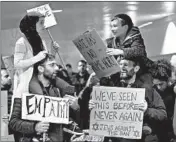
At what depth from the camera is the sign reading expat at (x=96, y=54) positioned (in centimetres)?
203

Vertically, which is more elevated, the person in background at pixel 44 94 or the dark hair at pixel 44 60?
the dark hair at pixel 44 60

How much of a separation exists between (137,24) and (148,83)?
13.6 inches

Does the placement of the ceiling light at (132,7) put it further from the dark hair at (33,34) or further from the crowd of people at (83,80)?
the dark hair at (33,34)

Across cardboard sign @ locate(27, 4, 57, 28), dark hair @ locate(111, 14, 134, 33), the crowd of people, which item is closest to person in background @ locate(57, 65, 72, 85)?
the crowd of people

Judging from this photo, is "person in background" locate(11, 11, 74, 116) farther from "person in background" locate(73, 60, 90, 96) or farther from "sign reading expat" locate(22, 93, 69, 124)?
"person in background" locate(73, 60, 90, 96)

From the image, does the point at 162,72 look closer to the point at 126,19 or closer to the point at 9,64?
the point at 126,19

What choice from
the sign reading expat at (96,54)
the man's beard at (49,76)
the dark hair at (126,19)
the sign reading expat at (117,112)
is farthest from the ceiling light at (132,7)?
the man's beard at (49,76)

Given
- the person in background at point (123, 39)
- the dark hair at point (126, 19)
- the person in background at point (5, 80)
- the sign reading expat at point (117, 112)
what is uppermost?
the dark hair at point (126, 19)

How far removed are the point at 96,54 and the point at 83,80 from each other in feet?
0.56

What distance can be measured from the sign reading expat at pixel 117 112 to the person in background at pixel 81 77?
0.26ft

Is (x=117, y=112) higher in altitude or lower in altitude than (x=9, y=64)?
lower

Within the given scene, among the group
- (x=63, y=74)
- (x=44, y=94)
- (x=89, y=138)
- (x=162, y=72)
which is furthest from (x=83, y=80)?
(x=162, y=72)

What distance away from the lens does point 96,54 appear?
2.04 meters

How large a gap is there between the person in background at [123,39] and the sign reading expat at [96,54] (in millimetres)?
41
